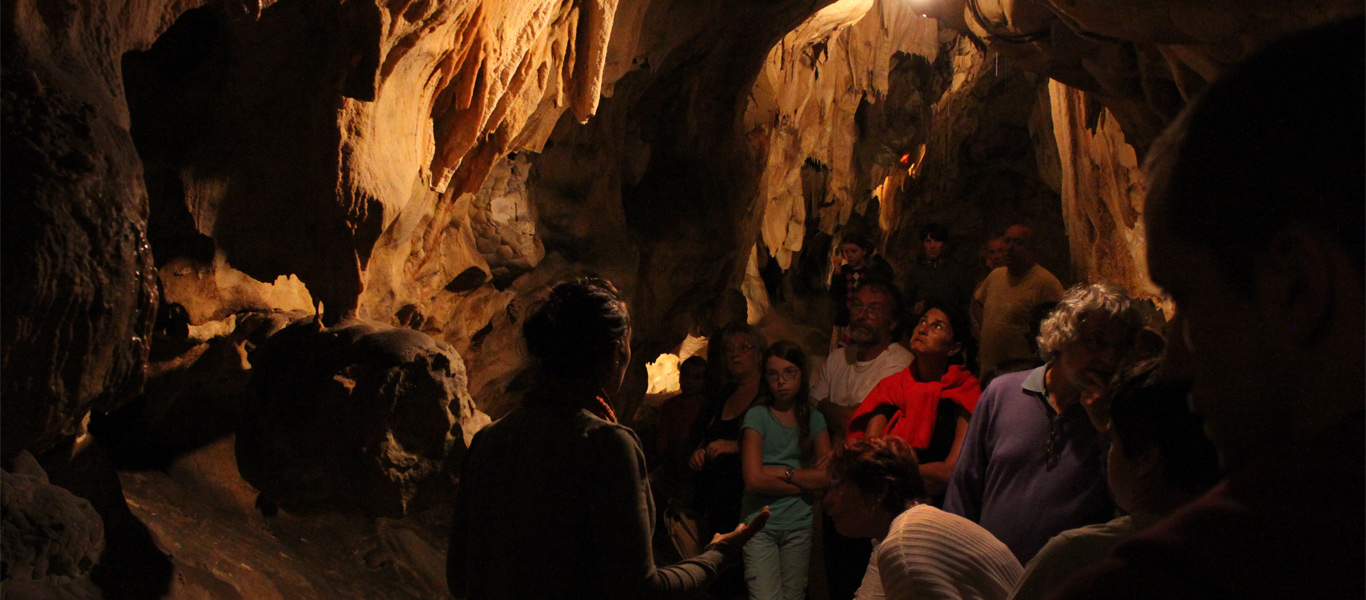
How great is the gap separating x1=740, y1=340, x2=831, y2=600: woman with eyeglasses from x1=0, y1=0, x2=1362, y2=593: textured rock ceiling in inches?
47.1

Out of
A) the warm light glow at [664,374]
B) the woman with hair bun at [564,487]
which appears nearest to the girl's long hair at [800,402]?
the woman with hair bun at [564,487]

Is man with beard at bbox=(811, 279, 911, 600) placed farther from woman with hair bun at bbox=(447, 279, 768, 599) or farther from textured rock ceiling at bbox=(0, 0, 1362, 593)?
woman with hair bun at bbox=(447, 279, 768, 599)

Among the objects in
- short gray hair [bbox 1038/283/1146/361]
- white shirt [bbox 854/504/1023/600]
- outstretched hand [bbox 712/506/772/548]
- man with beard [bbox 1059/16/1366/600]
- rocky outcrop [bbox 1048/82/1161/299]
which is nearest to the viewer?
man with beard [bbox 1059/16/1366/600]

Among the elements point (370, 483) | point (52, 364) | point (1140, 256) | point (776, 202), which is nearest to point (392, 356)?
point (370, 483)

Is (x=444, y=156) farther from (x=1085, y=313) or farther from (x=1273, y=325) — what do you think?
(x=1273, y=325)

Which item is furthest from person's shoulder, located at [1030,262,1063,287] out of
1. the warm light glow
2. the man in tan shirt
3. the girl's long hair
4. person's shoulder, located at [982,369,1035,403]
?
the warm light glow

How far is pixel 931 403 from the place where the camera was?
10.3ft

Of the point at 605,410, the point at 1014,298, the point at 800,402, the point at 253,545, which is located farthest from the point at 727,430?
the point at 605,410

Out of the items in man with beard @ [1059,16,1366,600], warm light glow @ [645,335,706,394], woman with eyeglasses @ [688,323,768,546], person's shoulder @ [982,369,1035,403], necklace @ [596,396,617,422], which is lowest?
warm light glow @ [645,335,706,394]

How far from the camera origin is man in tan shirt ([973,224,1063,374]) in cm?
372

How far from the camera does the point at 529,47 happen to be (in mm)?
3146

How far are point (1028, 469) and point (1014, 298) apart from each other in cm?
191

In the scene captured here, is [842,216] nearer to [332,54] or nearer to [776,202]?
[776,202]

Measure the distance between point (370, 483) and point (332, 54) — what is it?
50.7 inches
